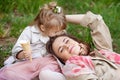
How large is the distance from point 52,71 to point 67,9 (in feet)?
8.07

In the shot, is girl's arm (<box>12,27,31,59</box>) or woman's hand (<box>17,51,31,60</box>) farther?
girl's arm (<box>12,27,31,59</box>)

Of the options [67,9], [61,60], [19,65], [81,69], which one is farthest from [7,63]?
[67,9]

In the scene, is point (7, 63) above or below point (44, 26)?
below

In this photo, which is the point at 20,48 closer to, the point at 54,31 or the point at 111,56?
the point at 54,31

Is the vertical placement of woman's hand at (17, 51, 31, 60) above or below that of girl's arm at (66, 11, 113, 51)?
below

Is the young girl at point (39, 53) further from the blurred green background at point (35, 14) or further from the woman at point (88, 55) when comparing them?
the blurred green background at point (35, 14)

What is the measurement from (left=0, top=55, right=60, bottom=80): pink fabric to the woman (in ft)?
0.32

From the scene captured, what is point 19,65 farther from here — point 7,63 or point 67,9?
point 67,9

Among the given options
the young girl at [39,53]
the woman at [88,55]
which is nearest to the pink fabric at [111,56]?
the woman at [88,55]

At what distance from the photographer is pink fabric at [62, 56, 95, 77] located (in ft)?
11.6

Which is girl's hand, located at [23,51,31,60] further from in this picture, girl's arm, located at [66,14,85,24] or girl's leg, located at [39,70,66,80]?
girl's arm, located at [66,14,85,24]

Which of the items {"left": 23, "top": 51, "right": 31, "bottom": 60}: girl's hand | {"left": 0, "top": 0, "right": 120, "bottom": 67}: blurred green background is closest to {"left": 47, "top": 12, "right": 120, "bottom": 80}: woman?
{"left": 23, "top": 51, "right": 31, "bottom": 60}: girl's hand

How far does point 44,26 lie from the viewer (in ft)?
13.5

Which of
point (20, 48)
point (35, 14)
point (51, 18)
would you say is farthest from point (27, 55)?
point (35, 14)
